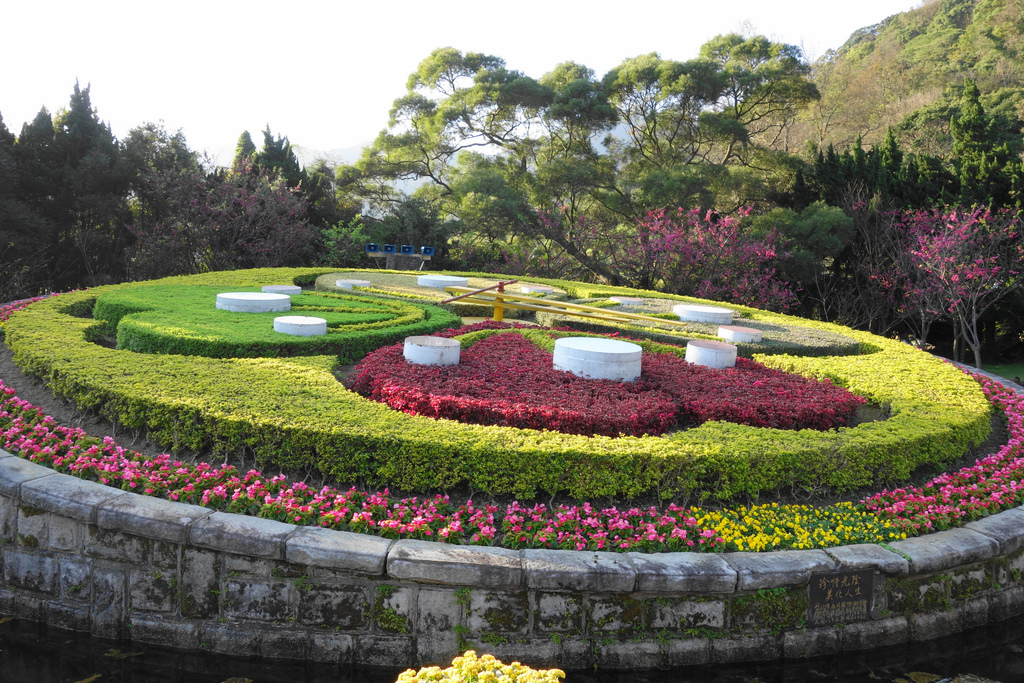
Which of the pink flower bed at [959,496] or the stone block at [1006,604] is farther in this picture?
the pink flower bed at [959,496]

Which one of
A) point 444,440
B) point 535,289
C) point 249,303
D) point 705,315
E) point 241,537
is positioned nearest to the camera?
point 241,537

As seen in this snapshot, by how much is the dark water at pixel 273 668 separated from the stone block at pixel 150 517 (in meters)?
0.59

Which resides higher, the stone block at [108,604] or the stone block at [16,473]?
the stone block at [16,473]

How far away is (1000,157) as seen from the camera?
14695 mm

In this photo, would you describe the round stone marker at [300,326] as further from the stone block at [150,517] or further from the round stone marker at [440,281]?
the round stone marker at [440,281]

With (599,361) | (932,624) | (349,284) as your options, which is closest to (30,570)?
(599,361)

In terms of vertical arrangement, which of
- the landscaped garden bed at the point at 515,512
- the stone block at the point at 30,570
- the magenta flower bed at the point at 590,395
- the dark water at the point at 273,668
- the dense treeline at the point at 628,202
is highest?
the dense treeline at the point at 628,202

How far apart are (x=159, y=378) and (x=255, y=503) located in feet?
6.99

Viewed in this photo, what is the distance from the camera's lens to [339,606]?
352cm

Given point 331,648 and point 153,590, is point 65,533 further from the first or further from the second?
point 331,648

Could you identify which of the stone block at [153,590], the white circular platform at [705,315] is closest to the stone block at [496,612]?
the stone block at [153,590]

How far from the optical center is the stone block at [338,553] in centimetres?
346

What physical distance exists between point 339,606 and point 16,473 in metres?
2.26

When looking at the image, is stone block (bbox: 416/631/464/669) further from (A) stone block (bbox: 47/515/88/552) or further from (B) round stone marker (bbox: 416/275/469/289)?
(B) round stone marker (bbox: 416/275/469/289)
